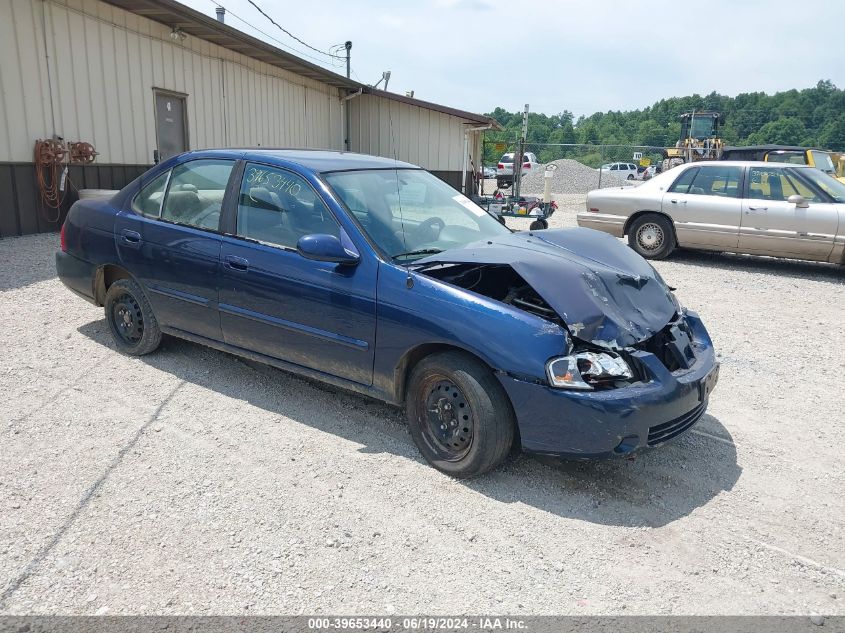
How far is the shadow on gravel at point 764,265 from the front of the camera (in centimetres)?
980

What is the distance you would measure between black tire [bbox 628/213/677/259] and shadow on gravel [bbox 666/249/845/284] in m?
0.30

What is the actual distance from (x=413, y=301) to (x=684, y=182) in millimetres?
8381

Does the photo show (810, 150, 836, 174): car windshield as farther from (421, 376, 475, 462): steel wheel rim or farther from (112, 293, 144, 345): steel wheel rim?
(112, 293, 144, 345): steel wheel rim

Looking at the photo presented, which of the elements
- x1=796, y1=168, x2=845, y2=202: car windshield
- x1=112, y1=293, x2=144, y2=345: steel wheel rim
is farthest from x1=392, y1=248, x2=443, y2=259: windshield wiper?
x1=796, y1=168, x2=845, y2=202: car windshield

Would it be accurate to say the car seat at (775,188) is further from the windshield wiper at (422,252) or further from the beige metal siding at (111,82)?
the beige metal siding at (111,82)

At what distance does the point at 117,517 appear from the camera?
10.0ft

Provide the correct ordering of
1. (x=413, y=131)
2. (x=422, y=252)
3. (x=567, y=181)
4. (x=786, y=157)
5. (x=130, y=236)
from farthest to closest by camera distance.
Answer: (x=567, y=181) < (x=413, y=131) < (x=786, y=157) < (x=130, y=236) < (x=422, y=252)

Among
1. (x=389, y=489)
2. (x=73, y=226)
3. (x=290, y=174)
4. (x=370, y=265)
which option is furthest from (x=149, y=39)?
(x=389, y=489)

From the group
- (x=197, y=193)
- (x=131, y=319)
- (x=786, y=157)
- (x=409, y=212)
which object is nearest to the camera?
(x=409, y=212)

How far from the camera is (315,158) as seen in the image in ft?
14.6

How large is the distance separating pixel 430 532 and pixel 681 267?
8.37m

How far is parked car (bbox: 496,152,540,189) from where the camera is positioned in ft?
74.7

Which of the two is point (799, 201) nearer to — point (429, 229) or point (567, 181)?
point (429, 229)

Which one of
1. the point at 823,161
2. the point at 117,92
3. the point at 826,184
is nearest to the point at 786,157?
the point at 823,161
